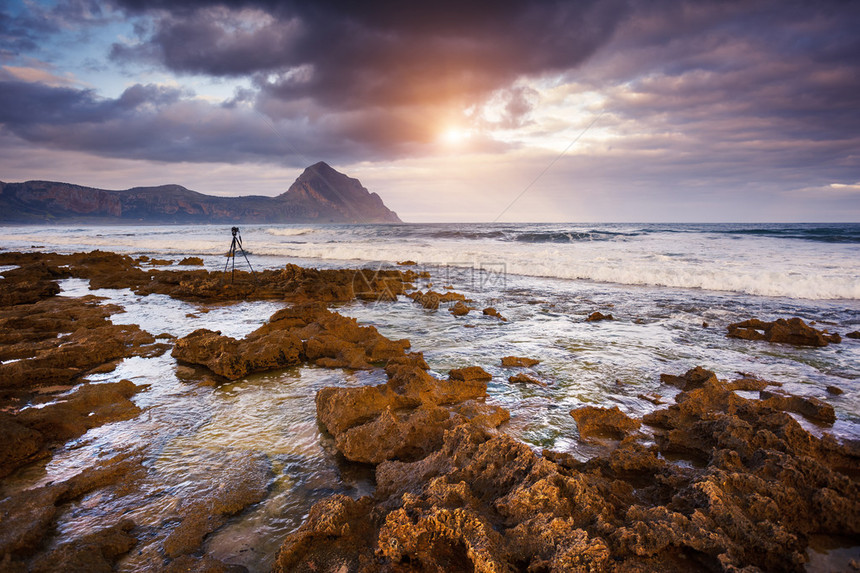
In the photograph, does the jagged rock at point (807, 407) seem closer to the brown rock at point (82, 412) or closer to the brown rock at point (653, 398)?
the brown rock at point (653, 398)

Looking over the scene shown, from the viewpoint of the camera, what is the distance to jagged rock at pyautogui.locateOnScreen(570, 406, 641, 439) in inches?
156

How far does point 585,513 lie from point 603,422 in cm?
203

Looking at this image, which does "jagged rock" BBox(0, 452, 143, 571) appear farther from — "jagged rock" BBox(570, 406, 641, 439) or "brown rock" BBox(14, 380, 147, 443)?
"jagged rock" BBox(570, 406, 641, 439)

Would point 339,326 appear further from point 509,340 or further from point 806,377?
point 806,377

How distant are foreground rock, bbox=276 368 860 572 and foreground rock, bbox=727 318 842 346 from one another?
190 inches

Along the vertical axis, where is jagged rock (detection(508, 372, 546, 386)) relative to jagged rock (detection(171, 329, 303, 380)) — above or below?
below

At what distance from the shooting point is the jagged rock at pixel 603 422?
3975 millimetres

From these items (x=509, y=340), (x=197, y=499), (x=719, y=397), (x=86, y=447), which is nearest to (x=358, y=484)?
(x=197, y=499)

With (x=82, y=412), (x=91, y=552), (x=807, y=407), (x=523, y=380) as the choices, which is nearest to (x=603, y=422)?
(x=523, y=380)

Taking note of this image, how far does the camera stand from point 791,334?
682 centimetres

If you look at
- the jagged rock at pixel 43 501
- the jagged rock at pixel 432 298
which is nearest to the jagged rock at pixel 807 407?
the jagged rock at pixel 43 501

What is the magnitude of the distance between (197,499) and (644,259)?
2056cm

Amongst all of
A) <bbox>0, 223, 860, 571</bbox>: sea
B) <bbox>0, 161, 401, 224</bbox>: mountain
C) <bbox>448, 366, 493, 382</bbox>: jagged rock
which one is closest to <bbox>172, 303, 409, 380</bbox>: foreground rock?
<bbox>0, 223, 860, 571</bbox>: sea

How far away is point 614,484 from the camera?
2.75 meters
